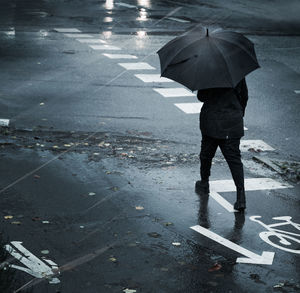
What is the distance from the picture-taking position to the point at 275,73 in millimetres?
17438

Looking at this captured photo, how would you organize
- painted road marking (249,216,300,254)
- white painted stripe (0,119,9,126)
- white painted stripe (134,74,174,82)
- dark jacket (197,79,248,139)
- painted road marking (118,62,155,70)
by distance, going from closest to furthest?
painted road marking (249,216,300,254), dark jacket (197,79,248,139), white painted stripe (0,119,9,126), white painted stripe (134,74,174,82), painted road marking (118,62,155,70)

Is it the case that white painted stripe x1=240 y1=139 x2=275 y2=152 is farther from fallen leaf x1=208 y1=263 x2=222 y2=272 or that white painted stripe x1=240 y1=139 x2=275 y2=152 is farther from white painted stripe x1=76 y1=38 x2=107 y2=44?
white painted stripe x1=76 y1=38 x2=107 y2=44

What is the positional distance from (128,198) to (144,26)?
14.9m


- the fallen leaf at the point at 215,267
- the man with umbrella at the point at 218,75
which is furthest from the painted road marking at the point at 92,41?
the fallen leaf at the point at 215,267

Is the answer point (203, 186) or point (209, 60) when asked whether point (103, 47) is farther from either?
point (209, 60)

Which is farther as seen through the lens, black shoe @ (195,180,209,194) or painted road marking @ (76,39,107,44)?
painted road marking @ (76,39,107,44)

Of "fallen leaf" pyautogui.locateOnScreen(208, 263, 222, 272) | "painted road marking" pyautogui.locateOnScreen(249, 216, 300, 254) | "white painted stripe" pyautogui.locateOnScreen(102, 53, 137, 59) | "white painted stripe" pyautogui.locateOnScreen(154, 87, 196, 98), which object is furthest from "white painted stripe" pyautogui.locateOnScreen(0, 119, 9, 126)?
"fallen leaf" pyautogui.locateOnScreen(208, 263, 222, 272)

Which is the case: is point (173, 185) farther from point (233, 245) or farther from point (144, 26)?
point (144, 26)

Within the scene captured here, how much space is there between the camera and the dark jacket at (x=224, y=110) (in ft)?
29.0

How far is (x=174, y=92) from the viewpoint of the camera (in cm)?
1542

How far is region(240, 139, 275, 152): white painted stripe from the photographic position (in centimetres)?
1198

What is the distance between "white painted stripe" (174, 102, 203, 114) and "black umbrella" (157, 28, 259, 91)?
516cm

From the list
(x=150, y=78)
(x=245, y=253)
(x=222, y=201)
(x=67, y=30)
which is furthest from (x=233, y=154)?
(x=67, y=30)

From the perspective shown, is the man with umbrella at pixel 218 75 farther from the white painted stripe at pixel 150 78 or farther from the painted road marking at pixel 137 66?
the painted road marking at pixel 137 66
